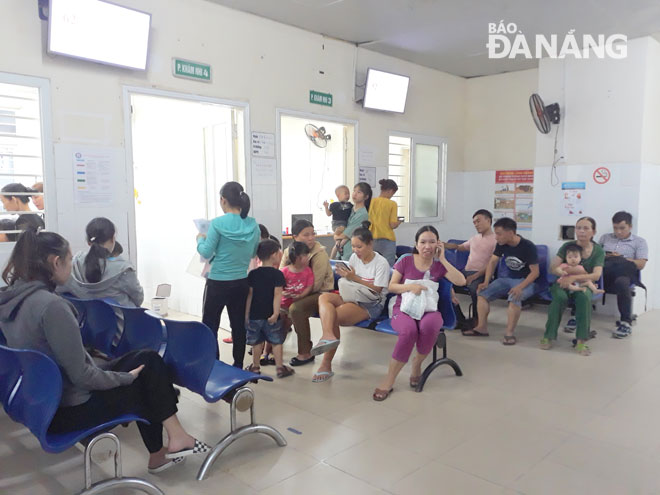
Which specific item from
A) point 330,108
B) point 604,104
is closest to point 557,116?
point 604,104

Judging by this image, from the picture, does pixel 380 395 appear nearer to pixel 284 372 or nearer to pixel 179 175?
pixel 284 372

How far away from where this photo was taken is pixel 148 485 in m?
2.08

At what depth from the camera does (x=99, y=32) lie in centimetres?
377

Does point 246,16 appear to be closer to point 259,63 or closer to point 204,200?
point 259,63

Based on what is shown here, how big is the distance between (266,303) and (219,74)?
7.62ft

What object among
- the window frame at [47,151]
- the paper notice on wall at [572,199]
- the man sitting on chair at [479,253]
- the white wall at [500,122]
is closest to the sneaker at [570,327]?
the man sitting on chair at [479,253]

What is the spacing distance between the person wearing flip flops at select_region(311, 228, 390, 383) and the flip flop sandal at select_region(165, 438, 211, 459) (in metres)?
1.14

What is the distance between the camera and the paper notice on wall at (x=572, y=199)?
19.0 feet

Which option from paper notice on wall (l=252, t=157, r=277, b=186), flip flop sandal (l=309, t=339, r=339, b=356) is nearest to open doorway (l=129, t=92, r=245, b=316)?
paper notice on wall (l=252, t=157, r=277, b=186)

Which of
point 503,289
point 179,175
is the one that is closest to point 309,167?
point 179,175

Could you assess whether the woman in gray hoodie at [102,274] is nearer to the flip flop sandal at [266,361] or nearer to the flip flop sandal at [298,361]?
the flip flop sandal at [266,361]

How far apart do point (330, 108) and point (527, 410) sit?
3798 mm

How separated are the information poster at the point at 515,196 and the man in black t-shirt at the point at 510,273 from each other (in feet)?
7.59

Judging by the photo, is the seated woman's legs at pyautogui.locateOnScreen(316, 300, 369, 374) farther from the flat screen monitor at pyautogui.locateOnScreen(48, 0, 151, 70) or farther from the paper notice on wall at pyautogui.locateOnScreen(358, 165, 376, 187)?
the paper notice on wall at pyautogui.locateOnScreen(358, 165, 376, 187)
